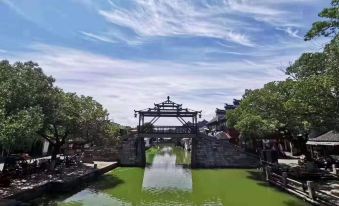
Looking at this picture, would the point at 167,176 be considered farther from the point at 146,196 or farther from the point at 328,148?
the point at 328,148

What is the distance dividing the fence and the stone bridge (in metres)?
13.7

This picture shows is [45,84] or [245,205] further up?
[45,84]

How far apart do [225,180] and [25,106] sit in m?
16.4

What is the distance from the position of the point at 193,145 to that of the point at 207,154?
6.16 feet

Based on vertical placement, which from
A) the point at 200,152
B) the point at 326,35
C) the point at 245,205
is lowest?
the point at 245,205

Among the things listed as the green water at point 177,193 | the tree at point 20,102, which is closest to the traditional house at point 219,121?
the green water at point 177,193

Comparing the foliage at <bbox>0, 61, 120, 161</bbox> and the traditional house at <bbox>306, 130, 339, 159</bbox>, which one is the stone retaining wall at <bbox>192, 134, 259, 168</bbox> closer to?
the traditional house at <bbox>306, 130, 339, 159</bbox>

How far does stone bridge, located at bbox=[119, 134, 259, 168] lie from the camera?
38938mm

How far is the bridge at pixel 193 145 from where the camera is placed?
39.1 m

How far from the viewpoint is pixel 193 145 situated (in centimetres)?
4006

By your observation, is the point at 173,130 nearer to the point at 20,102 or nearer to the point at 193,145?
the point at 193,145

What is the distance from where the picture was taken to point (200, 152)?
3953cm

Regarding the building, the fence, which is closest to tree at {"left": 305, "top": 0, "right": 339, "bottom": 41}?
the fence

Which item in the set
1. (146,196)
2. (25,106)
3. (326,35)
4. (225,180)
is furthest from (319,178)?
(25,106)
